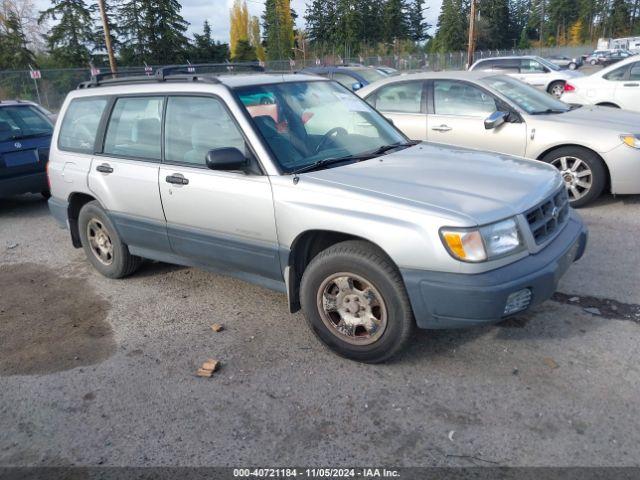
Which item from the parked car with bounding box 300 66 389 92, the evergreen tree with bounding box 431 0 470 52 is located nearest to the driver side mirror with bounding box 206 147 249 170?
the parked car with bounding box 300 66 389 92

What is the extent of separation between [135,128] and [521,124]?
4.49 metres

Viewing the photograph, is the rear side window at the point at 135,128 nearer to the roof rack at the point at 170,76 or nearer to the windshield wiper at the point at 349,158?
the roof rack at the point at 170,76

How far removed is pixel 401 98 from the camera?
7637mm

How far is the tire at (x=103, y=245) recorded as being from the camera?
4992mm

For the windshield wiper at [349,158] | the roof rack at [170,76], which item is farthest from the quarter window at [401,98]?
the windshield wiper at [349,158]

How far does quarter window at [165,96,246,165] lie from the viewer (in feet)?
12.9

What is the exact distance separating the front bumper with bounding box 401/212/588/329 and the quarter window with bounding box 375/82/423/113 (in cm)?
464

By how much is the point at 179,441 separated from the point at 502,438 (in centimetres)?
170

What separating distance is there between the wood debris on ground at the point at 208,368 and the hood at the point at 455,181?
1385 mm

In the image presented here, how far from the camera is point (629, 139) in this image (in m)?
Answer: 6.10

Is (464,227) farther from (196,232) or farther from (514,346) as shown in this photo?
(196,232)

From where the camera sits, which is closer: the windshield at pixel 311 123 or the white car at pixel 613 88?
the windshield at pixel 311 123

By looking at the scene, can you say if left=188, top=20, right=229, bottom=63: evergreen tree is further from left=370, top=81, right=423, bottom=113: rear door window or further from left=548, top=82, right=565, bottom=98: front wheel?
left=370, top=81, right=423, bottom=113: rear door window

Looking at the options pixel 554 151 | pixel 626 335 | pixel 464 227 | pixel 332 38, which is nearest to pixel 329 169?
pixel 464 227
